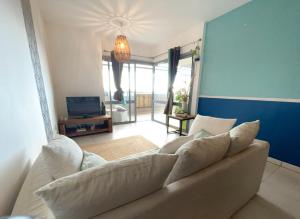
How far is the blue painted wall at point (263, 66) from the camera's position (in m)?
1.80

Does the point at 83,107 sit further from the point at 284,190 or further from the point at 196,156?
the point at 284,190

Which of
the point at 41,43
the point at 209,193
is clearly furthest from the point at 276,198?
the point at 41,43

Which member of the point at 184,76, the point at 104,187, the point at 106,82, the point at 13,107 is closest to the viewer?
the point at 104,187

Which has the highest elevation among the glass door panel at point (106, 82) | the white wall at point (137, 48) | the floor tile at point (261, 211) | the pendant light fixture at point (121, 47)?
the white wall at point (137, 48)

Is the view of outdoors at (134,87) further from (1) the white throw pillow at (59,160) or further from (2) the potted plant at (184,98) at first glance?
(1) the white throw pillow at (59,160)

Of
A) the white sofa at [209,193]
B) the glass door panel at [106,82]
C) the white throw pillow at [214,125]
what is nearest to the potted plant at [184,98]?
the white throw pillow at [214,125]

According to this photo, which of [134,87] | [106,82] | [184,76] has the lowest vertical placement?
[134,87]

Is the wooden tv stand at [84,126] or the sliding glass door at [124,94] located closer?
the wooden tv stand at [84,126]

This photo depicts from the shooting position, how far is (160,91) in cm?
447

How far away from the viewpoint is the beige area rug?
2313 mm

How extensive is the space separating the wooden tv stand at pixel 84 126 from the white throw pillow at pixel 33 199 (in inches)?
92.1

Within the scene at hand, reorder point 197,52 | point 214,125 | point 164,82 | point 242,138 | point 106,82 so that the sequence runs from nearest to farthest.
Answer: point 242,138
point 214,125
point 197,52
point 106,82
point 164,82

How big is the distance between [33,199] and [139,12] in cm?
289

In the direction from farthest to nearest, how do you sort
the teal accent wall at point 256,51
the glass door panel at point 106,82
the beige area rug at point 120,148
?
the glass door panel at point 106,82, the beige area rug at point 120,148, the teal accent wall at point 256,51
